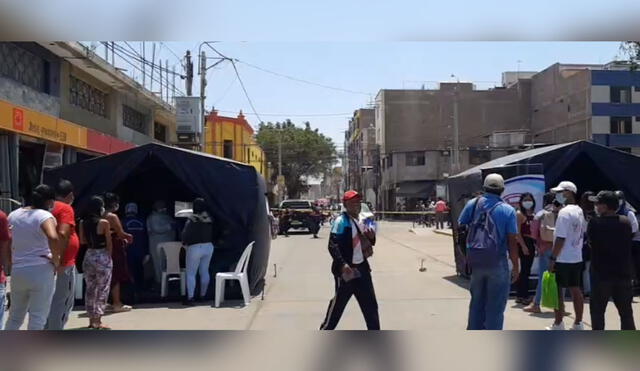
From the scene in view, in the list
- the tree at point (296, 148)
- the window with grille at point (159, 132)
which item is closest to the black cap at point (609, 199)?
the window with grille at point (159, 132)

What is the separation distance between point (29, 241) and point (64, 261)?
758mm

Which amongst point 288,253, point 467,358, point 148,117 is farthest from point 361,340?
point 148,117

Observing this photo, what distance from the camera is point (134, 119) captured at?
94.1 feet

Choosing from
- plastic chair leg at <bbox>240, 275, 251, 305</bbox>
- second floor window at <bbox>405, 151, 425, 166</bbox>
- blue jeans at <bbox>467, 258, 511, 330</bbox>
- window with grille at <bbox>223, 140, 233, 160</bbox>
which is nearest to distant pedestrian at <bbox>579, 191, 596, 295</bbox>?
blue jeans at <bbox>467, 258, 511, 330</bbox>

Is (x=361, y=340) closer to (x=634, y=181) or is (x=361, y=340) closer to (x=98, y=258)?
(x=98, y=258)

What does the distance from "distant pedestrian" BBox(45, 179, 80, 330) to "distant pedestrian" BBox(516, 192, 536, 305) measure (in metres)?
6.57

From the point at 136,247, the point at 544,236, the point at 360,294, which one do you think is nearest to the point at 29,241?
the point at 360,294

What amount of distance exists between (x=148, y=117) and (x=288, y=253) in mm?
14057

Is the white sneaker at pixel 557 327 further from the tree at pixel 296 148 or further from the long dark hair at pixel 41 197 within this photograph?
the tree at pixel 296 148

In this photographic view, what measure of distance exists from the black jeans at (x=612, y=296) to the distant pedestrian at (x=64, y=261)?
553 cm

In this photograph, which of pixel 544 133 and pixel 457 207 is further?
pixel 544 133

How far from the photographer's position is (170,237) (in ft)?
37.0

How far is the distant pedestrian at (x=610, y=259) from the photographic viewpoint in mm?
6664

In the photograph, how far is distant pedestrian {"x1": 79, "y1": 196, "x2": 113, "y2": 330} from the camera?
8.09m
